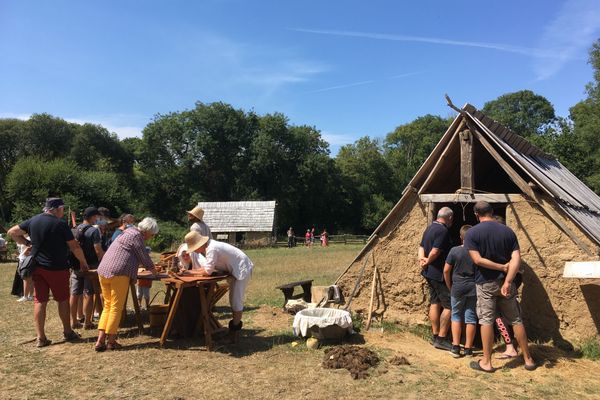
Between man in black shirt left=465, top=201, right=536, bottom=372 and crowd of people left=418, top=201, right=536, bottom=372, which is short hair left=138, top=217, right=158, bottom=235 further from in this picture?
man in black shirt left=465, top=201, right=536, bottom=372

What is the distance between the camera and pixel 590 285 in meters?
5.92

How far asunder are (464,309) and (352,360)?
1.66 m

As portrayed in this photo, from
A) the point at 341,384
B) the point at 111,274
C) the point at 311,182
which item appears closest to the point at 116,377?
the point at 111,274

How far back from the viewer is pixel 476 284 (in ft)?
17.9

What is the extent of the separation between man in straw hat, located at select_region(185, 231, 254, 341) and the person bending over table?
0.69 metres

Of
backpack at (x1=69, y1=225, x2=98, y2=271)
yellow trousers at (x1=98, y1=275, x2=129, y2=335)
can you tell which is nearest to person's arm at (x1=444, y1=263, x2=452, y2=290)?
yellow trousers at (x1=98, y1=275, x2=129, y2=335)

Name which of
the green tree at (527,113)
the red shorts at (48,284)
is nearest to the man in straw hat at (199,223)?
the red shorts at (48,284)

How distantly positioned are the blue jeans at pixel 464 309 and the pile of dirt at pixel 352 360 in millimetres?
1218

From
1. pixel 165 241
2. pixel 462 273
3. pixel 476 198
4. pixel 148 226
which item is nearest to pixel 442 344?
pixel 462 273

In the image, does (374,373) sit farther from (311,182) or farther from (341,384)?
(311,182)

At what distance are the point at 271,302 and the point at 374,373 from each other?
4.93m

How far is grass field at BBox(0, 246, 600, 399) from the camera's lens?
15.0 feet

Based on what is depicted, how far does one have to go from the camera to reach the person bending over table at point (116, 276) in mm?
5703

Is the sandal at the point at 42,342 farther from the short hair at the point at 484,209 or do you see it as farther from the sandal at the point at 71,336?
the short hair at the point at 484,209
